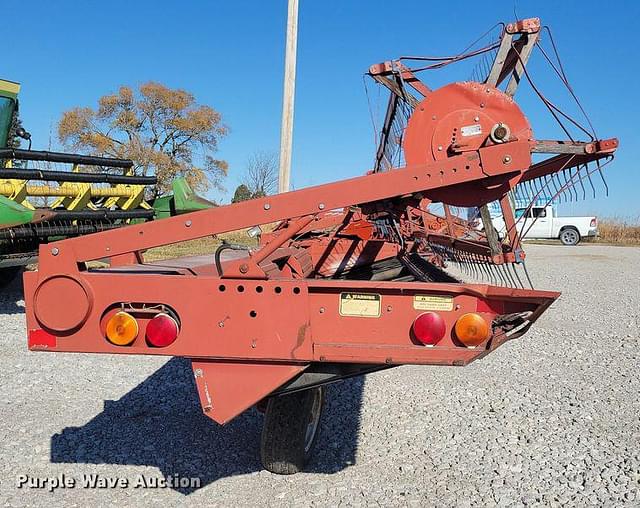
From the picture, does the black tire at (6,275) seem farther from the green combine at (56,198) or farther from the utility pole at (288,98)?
the utility pole at (288,98)

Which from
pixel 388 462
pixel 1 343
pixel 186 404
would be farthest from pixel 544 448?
pixel 1 343

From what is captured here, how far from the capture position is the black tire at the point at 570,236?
28.0 metres

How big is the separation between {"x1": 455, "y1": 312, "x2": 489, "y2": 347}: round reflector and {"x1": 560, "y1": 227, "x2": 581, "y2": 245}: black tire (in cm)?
2799

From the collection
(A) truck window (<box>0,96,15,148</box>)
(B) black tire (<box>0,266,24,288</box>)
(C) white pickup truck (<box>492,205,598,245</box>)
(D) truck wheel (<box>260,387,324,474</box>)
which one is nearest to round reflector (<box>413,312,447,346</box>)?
(D) truck wheel (<box>260,387,324,474</box>)

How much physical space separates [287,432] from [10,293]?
755 centimetres

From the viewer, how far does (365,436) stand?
373 centimetres

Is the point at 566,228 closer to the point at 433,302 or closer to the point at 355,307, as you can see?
the point at 433,302

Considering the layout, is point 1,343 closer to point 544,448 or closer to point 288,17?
point 544,448

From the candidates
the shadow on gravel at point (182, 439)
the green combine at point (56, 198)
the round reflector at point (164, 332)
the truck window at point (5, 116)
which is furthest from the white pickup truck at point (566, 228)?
the round reflector at point (164, 332)

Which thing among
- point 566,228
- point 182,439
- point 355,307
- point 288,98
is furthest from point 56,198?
point 566,228

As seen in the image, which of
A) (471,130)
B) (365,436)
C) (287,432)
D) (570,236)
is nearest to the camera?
(471,130)

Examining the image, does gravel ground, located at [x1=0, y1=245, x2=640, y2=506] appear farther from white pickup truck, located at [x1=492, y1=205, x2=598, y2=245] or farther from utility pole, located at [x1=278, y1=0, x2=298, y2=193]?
white pickup truck, located at [x1=492, y1=205, x2=598, y2=245]

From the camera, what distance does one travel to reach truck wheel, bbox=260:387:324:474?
2928mm

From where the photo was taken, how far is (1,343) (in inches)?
235
